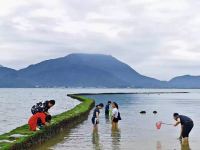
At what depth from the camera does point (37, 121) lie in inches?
880

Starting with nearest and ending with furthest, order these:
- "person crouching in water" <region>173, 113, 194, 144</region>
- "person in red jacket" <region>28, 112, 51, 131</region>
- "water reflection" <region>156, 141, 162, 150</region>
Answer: "water reflection" <region>156, 141, 162, 150</region>
"person crouching in water" <region>173, 113, 194, 144</region>
"person in red jacket" <region>28, 112, 51, 131</region>

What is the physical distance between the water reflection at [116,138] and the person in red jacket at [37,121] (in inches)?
148

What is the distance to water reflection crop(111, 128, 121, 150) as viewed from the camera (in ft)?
66.3

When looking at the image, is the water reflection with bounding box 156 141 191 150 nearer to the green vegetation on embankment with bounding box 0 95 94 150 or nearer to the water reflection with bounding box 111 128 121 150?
the water reflection with bounding box 111 128 121 150

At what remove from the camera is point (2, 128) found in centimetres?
3462

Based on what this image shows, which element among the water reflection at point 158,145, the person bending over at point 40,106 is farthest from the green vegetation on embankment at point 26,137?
the water reflection at point 158,145

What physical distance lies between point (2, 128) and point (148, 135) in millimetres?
14400

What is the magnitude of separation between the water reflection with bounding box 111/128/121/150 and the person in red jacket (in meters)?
3.77

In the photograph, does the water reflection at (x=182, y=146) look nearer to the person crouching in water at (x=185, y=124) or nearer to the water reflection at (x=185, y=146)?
the water reflection at (x=185, y=146)

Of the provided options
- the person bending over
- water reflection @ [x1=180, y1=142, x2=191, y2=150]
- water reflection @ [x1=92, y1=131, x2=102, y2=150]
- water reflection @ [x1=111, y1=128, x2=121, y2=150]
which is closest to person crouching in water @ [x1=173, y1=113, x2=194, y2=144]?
water reflection @ [x1=180, y1=142, x2=191, y2=150]

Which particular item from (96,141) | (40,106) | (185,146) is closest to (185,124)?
(185,146)

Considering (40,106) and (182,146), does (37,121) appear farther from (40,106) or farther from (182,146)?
(182,146)

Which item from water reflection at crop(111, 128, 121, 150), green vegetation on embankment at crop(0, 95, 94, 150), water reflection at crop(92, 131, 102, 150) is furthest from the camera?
water reflection at crop(111, 128, 121, 150)

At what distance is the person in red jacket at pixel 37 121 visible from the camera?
843 inches
